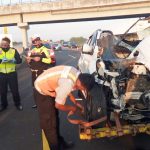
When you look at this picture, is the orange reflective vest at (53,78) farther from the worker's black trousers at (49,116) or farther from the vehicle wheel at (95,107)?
the vehicle wheel at (95,107)

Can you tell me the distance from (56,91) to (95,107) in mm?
915

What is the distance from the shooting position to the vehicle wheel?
→ 5.54 m

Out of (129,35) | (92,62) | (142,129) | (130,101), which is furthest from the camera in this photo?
(129,35)

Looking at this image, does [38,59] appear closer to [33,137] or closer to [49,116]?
[33,137]

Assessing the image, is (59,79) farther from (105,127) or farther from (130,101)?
(130,101)

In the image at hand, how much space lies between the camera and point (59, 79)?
16.2 ft

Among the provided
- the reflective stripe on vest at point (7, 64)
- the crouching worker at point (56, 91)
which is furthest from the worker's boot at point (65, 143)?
the reflective stripe on vest at point (7, 64)

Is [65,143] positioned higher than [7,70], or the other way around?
[7,70]

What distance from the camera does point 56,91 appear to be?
4.84 meters

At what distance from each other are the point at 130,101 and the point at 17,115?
3.55m

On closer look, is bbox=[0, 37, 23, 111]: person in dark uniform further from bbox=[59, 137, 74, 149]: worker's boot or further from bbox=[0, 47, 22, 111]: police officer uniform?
bbox=[59, 137, 74, 149]: worker's boot

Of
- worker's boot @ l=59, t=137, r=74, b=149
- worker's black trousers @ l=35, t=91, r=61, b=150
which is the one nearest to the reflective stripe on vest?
worker's boot @ l=59, t=137, r=74, b=149

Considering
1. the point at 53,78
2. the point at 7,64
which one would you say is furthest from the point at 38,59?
the point at 53,78

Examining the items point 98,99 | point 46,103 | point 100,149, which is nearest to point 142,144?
point 100,149
